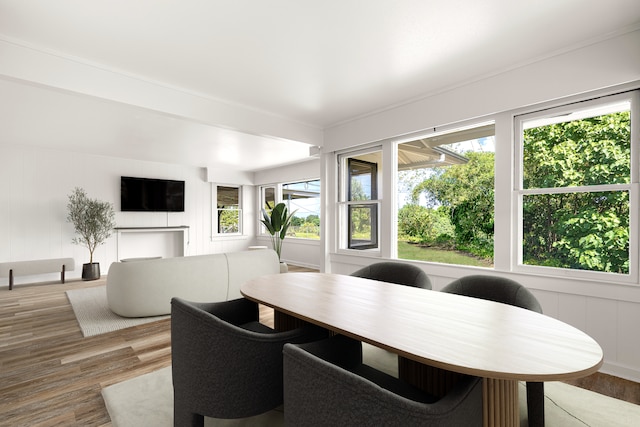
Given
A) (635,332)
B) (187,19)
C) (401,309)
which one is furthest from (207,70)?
(635,332)

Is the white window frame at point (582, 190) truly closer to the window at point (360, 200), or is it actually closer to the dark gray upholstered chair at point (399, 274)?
the dark gray upholstered chair at point (399, 274)

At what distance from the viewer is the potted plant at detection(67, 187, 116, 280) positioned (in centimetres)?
580

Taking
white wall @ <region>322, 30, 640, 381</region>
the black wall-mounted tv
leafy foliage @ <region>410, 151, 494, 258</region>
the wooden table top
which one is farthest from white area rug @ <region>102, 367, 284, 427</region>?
the black wall-mounted tv

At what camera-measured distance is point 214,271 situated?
386 cm

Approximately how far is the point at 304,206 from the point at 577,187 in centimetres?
577

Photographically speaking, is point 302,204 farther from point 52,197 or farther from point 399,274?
point 399,274

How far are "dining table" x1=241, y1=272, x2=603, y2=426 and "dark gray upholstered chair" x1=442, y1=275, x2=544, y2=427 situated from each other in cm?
35

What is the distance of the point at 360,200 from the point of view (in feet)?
14.3

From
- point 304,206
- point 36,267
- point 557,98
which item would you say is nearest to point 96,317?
point 36,267

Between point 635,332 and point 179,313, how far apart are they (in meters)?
3.08

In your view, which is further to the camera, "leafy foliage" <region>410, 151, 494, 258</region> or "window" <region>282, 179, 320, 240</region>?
"window" <region>282, 179, 320, 240</region>

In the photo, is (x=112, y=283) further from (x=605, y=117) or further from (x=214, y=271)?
(x=605, y=117)

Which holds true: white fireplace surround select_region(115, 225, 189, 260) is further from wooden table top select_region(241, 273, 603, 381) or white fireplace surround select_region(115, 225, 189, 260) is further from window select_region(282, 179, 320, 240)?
wooden table top select_region(241, 273, 603, 381)

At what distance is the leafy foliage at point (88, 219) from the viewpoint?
5.80 metres
